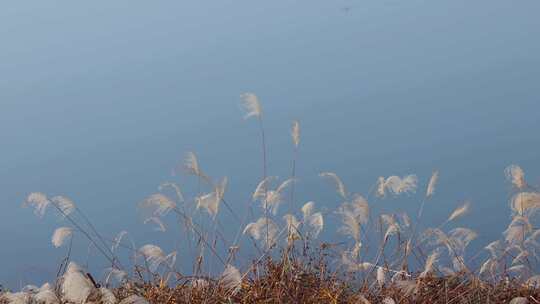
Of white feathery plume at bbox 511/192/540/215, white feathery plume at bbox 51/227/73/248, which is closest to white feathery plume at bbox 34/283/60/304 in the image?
white feathery plume at bbox 51/227/73/248

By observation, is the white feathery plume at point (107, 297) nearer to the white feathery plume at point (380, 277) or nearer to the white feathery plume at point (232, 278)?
the white feathery plume at point (232, 278)

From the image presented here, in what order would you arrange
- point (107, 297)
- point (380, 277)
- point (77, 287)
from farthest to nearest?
1. point (380, 277)
2. point (107, 297)
3. point (77, 287)

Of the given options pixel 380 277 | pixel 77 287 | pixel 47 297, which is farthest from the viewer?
pixel 380 277

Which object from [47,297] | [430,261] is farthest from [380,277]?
[47,297]

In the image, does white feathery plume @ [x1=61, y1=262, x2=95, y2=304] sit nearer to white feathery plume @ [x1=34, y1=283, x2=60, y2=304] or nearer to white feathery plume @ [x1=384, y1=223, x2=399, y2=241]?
white feathery plume @ [x1=34, y1=283, x2=60, y2=304]

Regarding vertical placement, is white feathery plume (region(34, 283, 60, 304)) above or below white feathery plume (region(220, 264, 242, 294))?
below

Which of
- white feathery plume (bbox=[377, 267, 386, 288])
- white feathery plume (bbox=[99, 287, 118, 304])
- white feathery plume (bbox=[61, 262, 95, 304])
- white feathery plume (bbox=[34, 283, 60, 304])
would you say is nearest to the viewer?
white feathery plume (bbox=[61, 262, 95, 304])

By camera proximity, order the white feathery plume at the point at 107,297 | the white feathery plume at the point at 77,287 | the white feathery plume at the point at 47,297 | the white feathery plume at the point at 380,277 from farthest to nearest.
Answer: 1. the white feathery plume at the point at 380,277
2. the white feathery plume at the point at 47,297
3. the white feathery plume at the point at 107,297
4. the white feathery plume at the point at 77,287

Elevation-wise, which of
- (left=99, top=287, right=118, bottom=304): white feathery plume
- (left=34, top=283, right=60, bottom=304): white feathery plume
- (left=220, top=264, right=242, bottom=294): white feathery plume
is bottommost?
(left=34, top=283, right=60, bottom=304): white feathery plume

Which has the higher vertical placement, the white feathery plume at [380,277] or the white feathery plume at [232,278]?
the white feathery plume at [232,278]

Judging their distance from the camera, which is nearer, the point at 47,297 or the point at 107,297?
the point at 107,297

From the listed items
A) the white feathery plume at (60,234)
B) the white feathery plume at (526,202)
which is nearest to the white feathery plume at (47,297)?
the white feathery plume at (60,234)

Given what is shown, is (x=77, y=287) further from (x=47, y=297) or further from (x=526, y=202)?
(x=526, y=202)

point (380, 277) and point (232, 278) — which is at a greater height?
point (232, 278)
